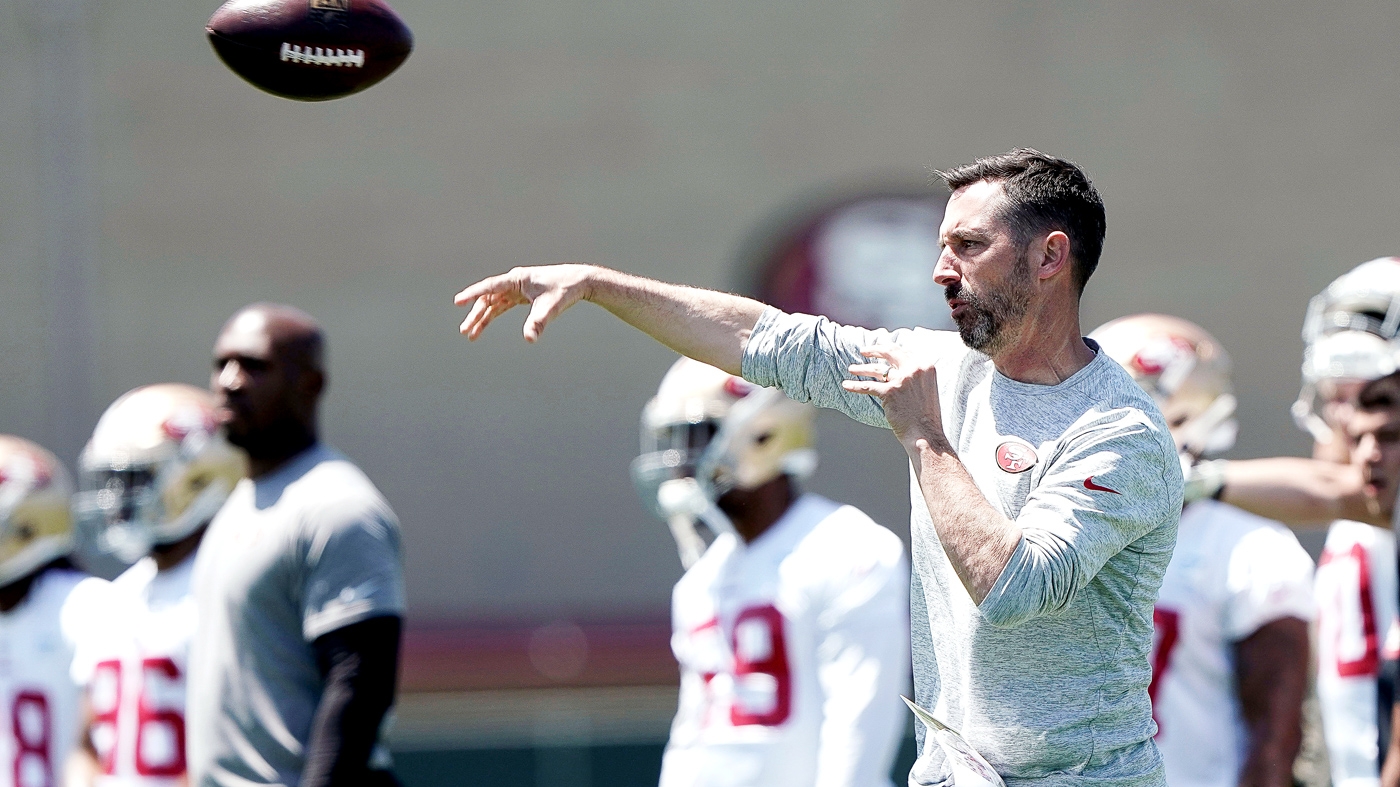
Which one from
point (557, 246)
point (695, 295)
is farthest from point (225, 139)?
point (695, 295)

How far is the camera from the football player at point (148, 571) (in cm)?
383

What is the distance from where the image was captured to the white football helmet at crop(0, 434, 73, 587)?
4.39 m

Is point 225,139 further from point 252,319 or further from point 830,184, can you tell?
point 252,319

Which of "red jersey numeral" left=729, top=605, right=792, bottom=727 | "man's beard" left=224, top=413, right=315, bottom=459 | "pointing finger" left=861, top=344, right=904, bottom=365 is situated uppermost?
"pointing finger" left=861, top=344, right=904, bottom=365

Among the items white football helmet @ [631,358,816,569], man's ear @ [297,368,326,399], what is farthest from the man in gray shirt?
white football helmet @ [631,358,816,569]

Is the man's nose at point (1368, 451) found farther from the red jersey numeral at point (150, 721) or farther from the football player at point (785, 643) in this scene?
the red jersey numeral at point (150, 721)

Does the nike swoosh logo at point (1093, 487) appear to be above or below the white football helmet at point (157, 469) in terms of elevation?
above

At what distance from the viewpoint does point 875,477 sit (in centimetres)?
872

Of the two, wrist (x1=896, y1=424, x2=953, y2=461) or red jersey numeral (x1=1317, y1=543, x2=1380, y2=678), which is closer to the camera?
wrist (x1=896, y1=424, x2=953, y2=461)

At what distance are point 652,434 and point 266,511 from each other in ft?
3.93

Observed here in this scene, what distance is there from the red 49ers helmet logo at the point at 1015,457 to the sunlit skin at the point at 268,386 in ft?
5.89

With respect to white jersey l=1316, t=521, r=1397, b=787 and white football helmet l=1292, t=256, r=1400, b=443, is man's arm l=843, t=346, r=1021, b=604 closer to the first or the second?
white football helmet l=1292, t=256, r=1400, b=443

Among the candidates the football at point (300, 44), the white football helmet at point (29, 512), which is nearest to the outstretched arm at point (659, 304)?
the football at point (300, 44)

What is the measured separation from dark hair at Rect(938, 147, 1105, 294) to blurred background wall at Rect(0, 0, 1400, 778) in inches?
243
